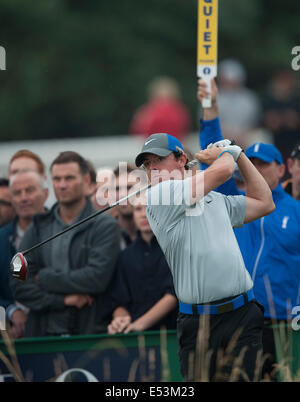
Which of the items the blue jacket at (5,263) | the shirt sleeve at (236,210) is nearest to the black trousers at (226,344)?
the shirt sleeve at (236,210)

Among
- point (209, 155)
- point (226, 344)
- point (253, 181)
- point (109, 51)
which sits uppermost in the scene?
point (109, 51)

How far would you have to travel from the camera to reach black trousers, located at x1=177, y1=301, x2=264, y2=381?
554 cm

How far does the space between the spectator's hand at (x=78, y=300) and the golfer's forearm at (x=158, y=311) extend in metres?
0.42

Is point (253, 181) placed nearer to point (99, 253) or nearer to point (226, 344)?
point (226, 344)

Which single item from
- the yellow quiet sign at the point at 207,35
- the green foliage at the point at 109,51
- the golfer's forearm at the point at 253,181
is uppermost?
the green foliage at the point at 109,51

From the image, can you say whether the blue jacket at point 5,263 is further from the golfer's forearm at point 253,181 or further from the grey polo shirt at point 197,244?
the golfer's forearm at point 253,181

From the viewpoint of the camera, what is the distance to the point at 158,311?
23.0ft

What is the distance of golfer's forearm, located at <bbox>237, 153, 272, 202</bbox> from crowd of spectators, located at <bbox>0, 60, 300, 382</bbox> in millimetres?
997

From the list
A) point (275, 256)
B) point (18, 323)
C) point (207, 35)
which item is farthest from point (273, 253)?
point (18, 323)

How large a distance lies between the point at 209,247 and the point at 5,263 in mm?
2505

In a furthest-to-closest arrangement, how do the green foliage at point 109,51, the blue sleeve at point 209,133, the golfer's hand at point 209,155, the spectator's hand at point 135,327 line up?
1. the green foliage at point 109,51
2. the spectator's hand at point 135,327
3. the blue sleeve at point 209,133
4. the golfer's hand at point 209,155

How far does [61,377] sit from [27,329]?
2.39ft

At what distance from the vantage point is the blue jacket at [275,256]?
22.4 feet
